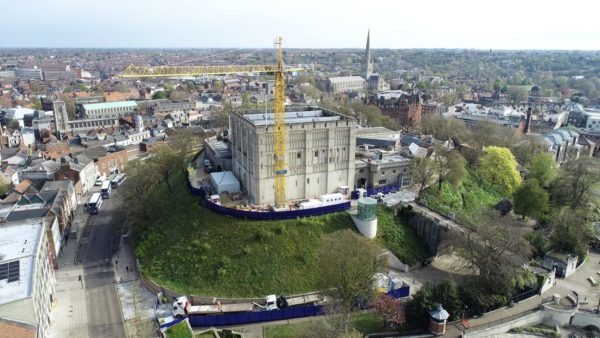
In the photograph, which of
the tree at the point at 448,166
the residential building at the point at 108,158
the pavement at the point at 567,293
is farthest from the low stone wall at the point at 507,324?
the residential building at the point at 108,158

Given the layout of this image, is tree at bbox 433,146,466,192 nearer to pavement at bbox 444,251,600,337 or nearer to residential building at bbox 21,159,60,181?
pavement at bbox 444,251,600,337

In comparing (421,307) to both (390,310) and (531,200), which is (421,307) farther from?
(531,200)

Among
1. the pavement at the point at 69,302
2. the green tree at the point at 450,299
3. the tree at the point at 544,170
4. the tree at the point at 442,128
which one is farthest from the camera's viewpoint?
the tree at the point at 442,128

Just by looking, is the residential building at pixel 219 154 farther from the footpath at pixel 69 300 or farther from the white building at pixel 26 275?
the white building at pixel 26 275

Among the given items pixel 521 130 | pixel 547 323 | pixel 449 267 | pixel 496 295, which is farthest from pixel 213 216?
pixel 521 130

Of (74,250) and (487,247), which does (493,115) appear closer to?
(487,247)

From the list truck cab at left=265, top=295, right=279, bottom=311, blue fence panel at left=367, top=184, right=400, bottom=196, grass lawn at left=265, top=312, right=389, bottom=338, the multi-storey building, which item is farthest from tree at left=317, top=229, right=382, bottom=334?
blue fence panel at left=367, top=184, right=400, bottom=196
